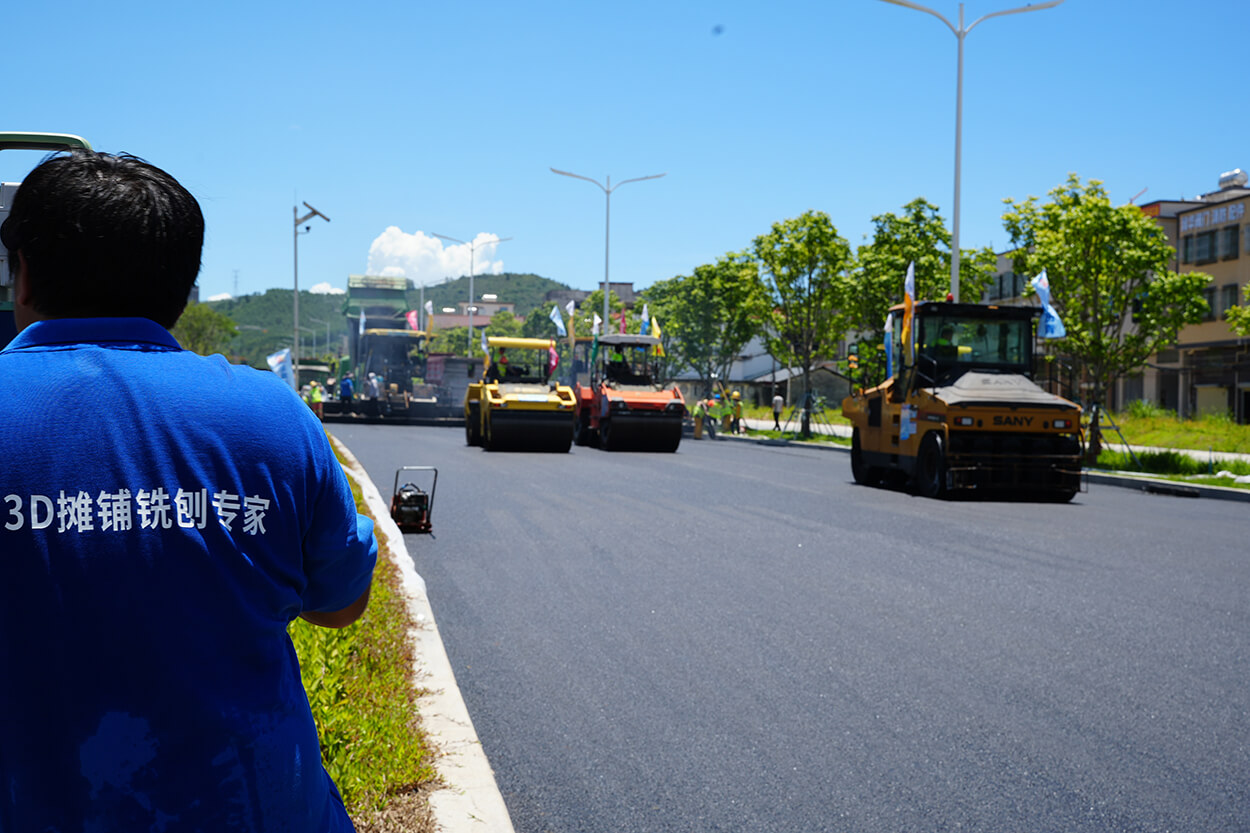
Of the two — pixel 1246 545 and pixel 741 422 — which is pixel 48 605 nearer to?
pixel 1246 545

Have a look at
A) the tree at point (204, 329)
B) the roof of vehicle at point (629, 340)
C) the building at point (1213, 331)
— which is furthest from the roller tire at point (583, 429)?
the tree at point (204, 329)

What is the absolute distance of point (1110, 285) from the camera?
22.4 metres

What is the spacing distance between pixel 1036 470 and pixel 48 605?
50.4ft

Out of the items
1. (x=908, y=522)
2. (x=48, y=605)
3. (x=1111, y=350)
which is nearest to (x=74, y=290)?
(x=48, y=605)

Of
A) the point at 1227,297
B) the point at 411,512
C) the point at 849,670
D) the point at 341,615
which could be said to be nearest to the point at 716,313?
the point at 1227,297

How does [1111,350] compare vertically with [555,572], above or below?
above

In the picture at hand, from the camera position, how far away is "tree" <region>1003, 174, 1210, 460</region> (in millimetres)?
21719

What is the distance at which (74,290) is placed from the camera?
1.75m

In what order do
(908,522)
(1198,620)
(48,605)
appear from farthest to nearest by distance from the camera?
(908,522) → (1198,620) → (48,605)

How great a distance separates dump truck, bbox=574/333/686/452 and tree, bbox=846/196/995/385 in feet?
26.6

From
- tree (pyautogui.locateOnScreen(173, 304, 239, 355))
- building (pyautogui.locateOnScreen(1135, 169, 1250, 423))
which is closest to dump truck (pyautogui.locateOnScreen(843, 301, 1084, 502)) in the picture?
building (pyautogui.locateOnScreen(1135, 169, 1250, 423))

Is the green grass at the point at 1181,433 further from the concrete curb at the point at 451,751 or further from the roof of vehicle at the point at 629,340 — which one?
the concrete curb at the point at 451,751

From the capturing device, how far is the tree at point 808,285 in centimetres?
3750

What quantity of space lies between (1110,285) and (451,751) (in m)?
21.0
